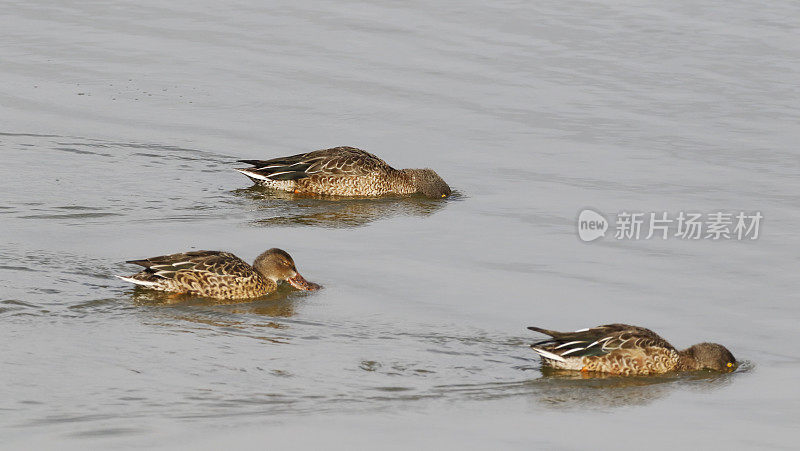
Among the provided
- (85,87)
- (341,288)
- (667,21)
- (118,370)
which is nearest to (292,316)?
(341,288)

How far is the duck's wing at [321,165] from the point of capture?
16.9 m

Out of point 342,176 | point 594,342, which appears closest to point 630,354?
point 594,342

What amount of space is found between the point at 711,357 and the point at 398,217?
6105mm

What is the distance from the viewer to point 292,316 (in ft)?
39.5

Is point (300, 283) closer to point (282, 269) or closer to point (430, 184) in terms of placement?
point (282, 269)

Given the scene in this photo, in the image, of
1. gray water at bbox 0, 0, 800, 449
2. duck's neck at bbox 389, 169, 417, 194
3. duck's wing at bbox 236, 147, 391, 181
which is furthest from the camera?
duck's neck at bbox 389, 169, 417, 194

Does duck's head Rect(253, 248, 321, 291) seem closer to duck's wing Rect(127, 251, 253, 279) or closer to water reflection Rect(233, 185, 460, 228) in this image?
duck's wing Rect(127, 251, 253, 279)

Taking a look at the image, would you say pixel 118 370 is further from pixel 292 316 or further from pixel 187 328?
pixel 292 316

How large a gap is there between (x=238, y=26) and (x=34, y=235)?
38.8 ft

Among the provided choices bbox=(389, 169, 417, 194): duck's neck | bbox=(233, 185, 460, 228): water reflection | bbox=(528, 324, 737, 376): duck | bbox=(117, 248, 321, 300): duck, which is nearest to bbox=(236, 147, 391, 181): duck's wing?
bbox=(389, 169, 417, 194): duck's neck

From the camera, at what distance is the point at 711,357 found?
35.8 ft

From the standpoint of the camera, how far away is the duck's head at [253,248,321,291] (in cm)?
1267

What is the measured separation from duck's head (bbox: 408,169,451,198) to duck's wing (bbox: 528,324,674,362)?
19.6ft
